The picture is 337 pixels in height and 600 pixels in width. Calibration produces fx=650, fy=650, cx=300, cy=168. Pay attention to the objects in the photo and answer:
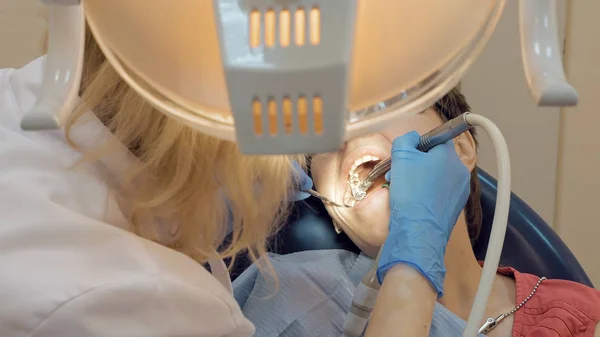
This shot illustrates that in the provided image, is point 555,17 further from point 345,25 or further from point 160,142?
point 160,142

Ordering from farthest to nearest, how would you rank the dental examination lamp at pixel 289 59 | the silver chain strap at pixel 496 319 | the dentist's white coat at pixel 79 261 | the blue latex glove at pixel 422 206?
the silver chain strap at pixel 496 319 → the blue latex glove at pixel 422 206 → the dentist's white coat at pixel 79 261 → the dental examination lamp at pixel 289 59

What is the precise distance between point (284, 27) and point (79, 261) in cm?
38

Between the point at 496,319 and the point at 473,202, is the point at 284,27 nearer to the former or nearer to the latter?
the point at 496,319

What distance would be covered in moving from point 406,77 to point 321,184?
82cm

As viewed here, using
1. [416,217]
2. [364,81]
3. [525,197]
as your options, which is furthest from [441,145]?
[525,197]

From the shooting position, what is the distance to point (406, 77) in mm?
479

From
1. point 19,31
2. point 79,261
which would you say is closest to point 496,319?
point 79,261

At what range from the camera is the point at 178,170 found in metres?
0.72

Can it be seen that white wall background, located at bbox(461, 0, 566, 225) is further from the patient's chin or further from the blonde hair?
the blonde hair

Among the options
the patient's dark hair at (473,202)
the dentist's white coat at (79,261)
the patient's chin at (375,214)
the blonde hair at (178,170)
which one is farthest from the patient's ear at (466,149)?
the dentist's white coat at (79,261)

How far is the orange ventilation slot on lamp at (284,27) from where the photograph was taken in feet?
1.28

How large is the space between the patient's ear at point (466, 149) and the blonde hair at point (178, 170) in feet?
2.05

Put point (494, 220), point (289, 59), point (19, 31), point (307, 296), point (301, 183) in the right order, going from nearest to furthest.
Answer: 1. point (289, 59)
2. point (494, 220)
3. point (301, 183)
4. point (307, 296)
5. point (19, 31)

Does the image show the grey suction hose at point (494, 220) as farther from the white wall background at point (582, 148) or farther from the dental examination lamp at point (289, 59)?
the white wall background at point (582, 148)
